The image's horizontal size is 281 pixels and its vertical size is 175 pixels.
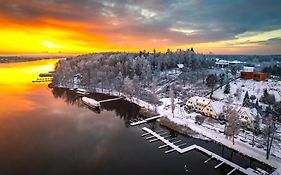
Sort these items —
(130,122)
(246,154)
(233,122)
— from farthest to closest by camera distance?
(130,122) < (233,122) < (246,154)

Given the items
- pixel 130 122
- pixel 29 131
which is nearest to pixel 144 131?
pixel 130 122

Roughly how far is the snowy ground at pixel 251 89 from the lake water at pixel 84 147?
28.2 metres

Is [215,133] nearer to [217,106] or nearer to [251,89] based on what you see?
[217,106]

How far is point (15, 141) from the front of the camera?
3775 cm

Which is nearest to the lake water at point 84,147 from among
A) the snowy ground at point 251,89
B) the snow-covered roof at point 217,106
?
the snow-covered roof at point 217,106

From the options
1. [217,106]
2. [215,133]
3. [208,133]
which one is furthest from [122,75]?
[215,133]

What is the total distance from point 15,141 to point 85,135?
11.4 m

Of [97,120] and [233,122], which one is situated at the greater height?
[233,122]

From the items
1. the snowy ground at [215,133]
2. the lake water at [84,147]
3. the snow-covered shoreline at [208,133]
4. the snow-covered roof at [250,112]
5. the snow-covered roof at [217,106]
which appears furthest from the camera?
the snow-covered roof at [217,106]

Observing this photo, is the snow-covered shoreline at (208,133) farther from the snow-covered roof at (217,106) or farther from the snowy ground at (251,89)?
the snowy ground at (251,89)

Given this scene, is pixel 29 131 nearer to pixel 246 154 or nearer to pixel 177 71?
pixel 246 154

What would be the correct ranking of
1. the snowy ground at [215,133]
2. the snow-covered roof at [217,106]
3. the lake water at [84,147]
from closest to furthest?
the lake water at [84,147] → the snowy ground at [215,133] → the snow-covered roof at [217,106]

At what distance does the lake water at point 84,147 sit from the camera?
3039 centimetres

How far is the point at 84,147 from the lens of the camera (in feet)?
120
